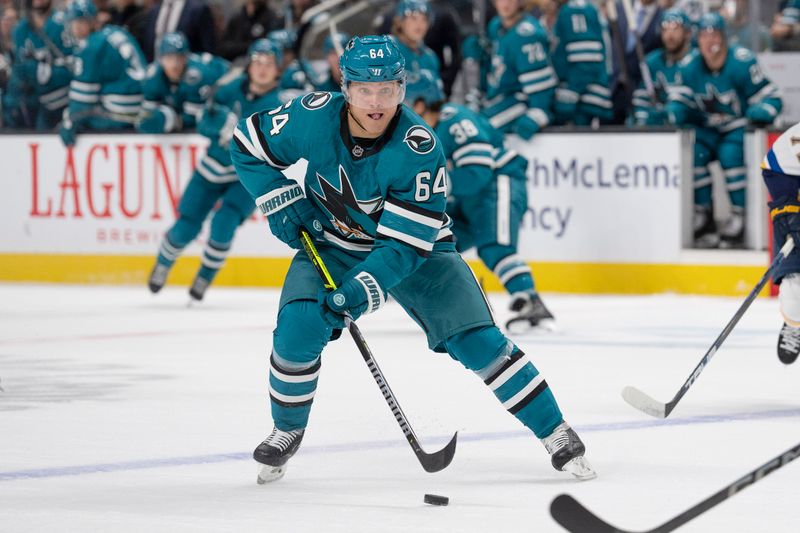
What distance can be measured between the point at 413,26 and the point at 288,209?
180 inches

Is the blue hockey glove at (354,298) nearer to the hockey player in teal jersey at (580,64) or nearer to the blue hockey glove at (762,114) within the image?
the blue hockey glove at (762,114)

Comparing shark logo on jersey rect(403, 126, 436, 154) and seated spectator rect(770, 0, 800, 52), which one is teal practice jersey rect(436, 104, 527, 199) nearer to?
seated spectator rect(770, 0, 800, 52)

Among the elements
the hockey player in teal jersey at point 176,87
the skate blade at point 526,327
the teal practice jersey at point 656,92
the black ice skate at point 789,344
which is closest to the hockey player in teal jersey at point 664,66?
the teal practice jersey at point 656,92

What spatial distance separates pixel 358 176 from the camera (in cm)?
346

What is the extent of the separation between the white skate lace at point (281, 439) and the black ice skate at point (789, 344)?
6.84 feet

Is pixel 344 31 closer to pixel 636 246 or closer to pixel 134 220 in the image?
pixel 134 220

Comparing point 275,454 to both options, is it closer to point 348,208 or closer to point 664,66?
point 348,208

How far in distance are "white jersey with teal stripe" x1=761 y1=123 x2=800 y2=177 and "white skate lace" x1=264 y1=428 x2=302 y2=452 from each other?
194cm

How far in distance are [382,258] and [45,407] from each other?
169cm

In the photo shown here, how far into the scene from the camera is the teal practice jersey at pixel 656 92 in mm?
8516

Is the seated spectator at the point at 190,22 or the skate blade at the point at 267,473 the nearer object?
the skate blade at the point at 267,473

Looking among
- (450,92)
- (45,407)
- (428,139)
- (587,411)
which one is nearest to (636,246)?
(450,92)

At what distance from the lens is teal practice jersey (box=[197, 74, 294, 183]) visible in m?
8.05

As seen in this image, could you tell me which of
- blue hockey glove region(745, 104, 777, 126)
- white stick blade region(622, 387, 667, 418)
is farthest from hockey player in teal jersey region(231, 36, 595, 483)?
blue hockey glove region(745, 104, 777, 126)
